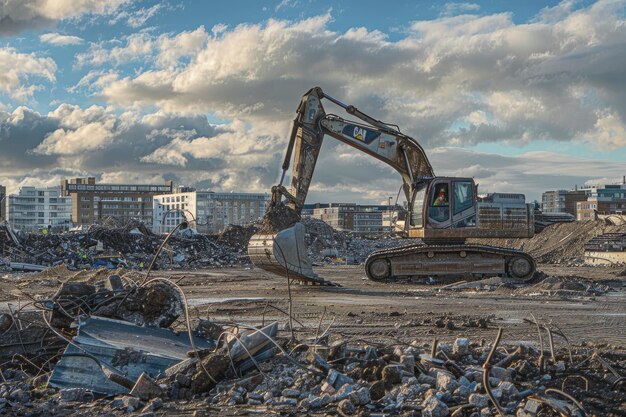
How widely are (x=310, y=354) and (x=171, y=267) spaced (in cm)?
2347

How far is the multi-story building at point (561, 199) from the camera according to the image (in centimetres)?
13662

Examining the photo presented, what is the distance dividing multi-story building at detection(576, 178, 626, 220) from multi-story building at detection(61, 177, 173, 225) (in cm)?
8529

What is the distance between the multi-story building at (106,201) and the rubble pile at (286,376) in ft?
511

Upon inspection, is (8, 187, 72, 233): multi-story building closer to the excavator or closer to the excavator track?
the excavator

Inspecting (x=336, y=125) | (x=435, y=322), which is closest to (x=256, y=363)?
(x=435, y=322)

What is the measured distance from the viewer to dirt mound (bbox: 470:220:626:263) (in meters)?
36.0

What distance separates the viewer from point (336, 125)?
20.8 metres

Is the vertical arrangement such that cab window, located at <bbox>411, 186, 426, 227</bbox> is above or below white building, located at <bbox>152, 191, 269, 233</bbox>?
below

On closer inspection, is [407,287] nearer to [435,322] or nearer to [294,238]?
[294,238]

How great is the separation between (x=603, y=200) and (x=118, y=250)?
116m

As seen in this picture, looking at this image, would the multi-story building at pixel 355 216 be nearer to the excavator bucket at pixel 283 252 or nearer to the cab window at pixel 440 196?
the cab window at pixel 440 196

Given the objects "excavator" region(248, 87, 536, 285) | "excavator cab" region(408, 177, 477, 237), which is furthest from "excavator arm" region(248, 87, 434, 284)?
"excavator cab" region(408, 177, 477, 237)

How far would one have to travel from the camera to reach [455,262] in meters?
20.4

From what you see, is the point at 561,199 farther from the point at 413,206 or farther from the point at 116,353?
the point at 116,353
